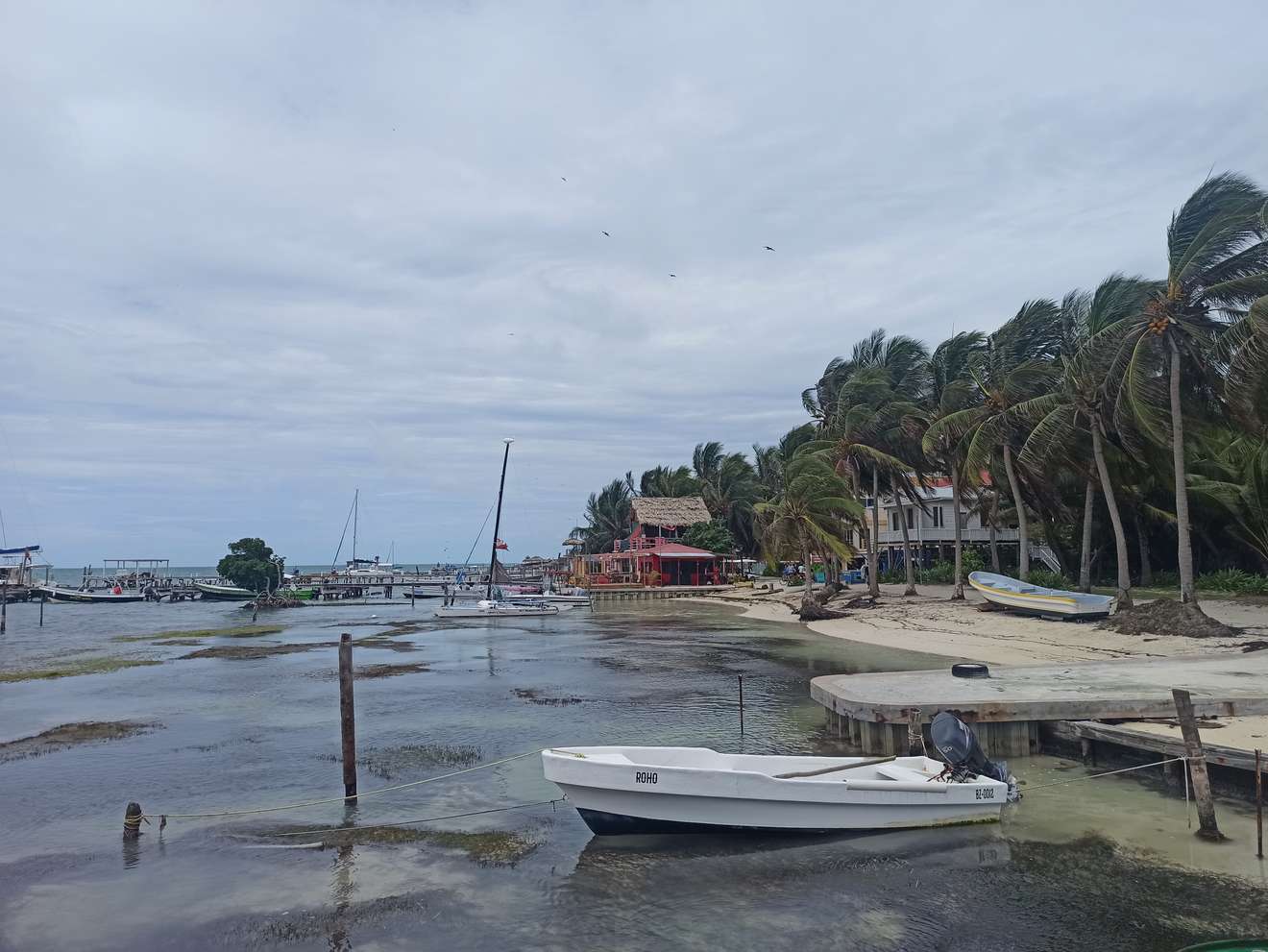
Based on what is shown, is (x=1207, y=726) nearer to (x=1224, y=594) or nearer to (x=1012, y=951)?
(x=1012, y=951)

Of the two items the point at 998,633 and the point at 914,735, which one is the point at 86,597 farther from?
the point at 914,735

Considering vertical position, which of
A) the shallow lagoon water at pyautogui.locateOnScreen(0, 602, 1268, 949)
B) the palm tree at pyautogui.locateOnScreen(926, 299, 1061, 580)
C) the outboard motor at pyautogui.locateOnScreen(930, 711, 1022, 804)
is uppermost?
the palm tree at pyautogui.locateOnScreen(926, 299, 1061, 580)

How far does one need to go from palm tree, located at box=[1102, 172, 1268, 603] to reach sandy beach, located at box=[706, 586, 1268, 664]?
2.64 meters

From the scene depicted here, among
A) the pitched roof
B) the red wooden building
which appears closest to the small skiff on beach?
the red wooden building

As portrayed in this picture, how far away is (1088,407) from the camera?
101 ft

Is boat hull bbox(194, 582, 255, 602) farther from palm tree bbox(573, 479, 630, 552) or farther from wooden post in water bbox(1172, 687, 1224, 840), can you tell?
wooden post in water bbox(1172, 687, 1224, 840)

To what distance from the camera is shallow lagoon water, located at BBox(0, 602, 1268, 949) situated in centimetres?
948

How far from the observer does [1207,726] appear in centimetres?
1347

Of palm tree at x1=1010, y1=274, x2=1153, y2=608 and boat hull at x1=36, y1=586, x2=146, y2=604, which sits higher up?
palm tree at x1=1010, y1=274, x2=1153, y2=608

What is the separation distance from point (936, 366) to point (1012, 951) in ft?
139

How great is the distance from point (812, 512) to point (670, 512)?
3039 centimetres

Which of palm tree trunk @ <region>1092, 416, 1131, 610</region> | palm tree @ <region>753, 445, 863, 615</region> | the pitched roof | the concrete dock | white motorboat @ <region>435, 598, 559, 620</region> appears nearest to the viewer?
the concrete dock

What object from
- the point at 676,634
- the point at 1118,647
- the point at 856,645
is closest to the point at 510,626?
the point at 676,634

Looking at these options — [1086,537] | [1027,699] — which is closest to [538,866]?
[1027,699]
